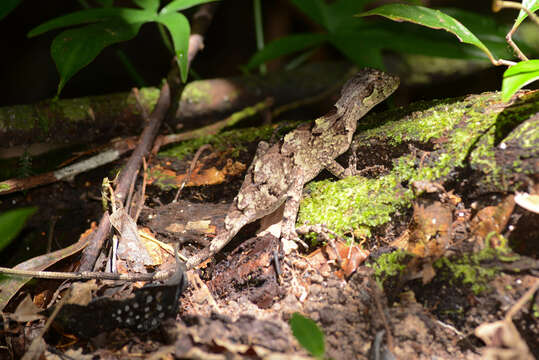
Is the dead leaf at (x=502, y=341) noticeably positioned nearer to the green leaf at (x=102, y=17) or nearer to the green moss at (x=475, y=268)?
the green moss at (x=475, y=268)

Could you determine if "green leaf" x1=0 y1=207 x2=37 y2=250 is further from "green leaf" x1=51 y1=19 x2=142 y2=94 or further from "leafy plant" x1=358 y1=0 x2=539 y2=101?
"leafy plant" x1=358 y1=0 x2=539 y2=101

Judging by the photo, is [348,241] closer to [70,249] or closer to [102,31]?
[70,249]

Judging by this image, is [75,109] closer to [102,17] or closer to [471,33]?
[102,17]

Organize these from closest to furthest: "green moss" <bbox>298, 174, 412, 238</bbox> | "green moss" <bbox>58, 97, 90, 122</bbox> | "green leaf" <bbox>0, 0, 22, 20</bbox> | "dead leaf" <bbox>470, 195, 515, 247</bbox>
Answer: "dead leaf" <bbox>470, 195, 515, 247</bbox>, "green moss" <bbox>298, 174, 412, 238</bbox>, "green leaf" <bbox>0, 0, 22, 20</bbox>, "green moss" <bbox>58, 97, 90, 122</bbox>

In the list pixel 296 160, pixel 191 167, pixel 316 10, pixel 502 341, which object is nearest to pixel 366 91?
pixel 296 160

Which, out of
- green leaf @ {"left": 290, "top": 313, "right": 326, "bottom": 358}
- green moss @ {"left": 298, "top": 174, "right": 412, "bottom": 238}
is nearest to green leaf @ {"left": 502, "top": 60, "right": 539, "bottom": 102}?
green moss @ {"left": 298, "top": 174, "right": 412, "bottom": 238}

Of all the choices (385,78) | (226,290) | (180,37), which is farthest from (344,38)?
(226,290)

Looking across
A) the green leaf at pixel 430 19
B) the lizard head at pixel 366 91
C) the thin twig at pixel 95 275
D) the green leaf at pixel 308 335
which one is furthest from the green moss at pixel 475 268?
the lizard head at pixel 366 91

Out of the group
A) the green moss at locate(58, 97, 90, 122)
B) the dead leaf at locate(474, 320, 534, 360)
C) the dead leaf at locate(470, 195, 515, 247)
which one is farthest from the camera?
the green moss at locate(58, 97, 90, 122)
